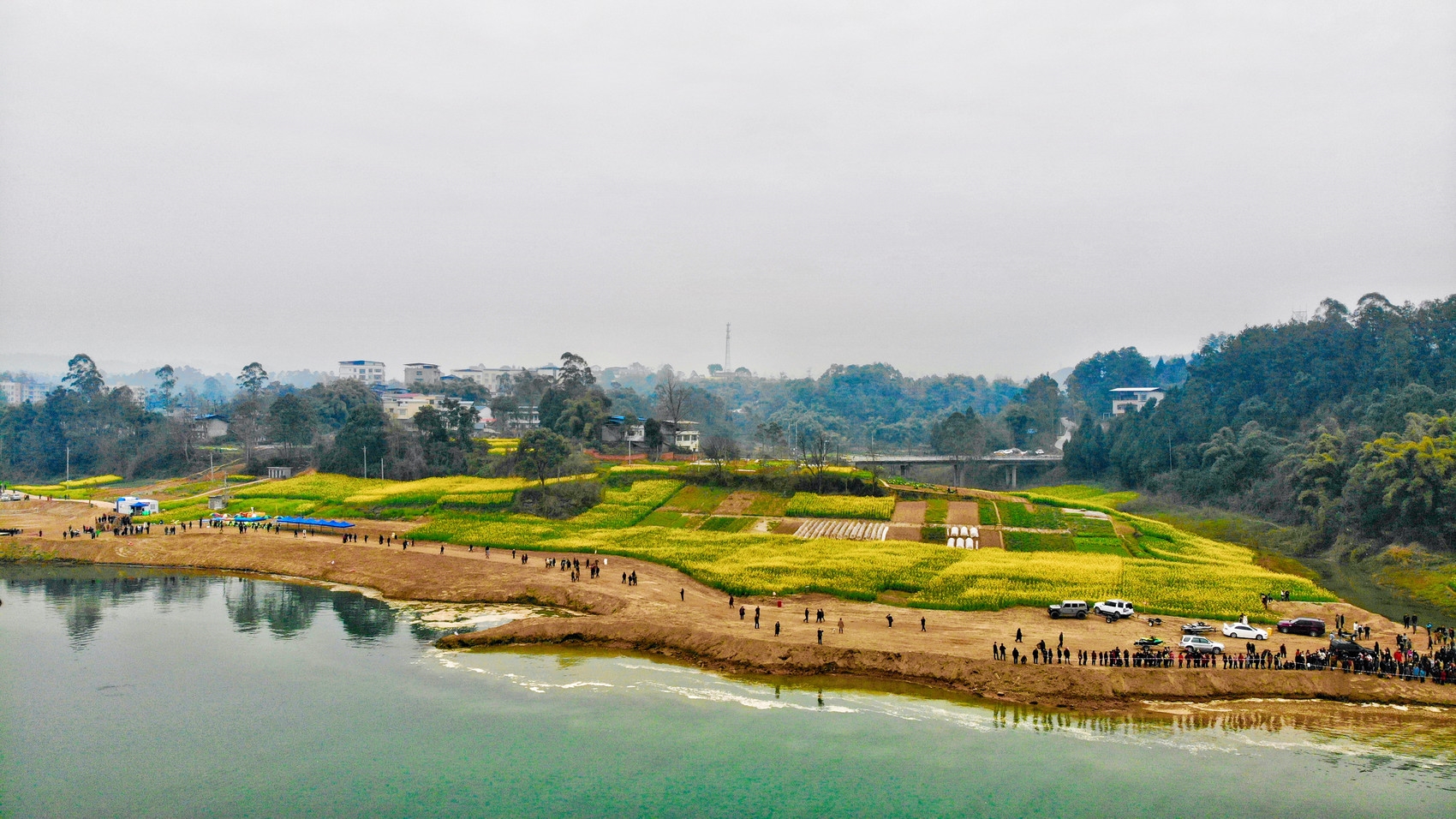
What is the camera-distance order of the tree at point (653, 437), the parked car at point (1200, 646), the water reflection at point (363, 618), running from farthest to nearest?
1. the tree at point (653, 437)
2. the water reflection at point (363, 618)
3. the parked car at point (1200, 646)

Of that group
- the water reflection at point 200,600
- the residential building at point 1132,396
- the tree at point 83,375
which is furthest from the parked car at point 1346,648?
the tree at point 83,375

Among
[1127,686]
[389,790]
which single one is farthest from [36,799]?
[1127,686]

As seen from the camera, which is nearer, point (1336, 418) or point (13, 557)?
point (13, 557)

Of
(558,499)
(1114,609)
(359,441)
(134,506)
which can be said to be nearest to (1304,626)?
(1114,609)

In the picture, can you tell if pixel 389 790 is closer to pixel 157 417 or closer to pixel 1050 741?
pixel 1050 741

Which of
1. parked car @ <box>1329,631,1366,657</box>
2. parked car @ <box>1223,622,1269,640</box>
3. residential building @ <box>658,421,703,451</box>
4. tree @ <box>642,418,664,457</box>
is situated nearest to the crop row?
parked car @ <box>1223,622,1269,640</box>

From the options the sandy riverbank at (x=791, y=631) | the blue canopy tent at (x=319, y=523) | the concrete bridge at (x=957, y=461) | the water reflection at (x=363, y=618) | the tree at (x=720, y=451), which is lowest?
the water reflection at (x=363, y=618)

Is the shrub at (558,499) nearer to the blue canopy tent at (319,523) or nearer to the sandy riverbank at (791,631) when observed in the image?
the blue canopy tent at (319,523)
